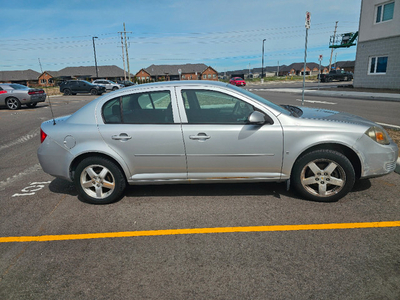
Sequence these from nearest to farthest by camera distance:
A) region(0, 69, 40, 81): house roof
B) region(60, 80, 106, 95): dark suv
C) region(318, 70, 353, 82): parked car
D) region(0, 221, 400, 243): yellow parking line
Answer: region(0, 221, 400, 243): yellow parking line
region(60, 80, 106, 95): dark suv
region(318, 70, 353, 82): parked car
region(0, 69, 40, 81): house roof

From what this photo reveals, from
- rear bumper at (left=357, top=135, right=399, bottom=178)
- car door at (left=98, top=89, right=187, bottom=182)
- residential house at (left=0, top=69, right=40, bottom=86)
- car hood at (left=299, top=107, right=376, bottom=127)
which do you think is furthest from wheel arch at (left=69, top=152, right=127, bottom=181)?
residential house at (left=0, top=69, right=40, bottom=86)

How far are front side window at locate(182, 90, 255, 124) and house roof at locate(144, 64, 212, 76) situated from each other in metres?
97.7

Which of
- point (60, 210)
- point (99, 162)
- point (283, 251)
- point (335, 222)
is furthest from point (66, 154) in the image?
point (335, 222)

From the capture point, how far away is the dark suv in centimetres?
3271

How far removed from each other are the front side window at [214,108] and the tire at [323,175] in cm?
98

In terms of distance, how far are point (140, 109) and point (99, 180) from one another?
114cm

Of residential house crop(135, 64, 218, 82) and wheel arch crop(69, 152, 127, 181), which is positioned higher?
residential house crop(135, 64, 218, 82)

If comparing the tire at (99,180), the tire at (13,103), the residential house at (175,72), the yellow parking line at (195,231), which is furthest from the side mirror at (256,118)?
the residential house at (175,72)

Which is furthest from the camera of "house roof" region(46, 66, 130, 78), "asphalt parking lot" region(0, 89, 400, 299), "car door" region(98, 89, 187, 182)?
"house roof" region(46, 66, 130, 78)

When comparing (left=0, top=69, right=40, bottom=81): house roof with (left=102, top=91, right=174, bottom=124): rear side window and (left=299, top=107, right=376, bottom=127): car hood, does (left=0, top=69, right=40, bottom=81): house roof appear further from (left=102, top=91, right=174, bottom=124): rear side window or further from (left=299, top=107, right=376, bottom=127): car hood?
(left=299, top=107, right=376, bottom=127): car hood

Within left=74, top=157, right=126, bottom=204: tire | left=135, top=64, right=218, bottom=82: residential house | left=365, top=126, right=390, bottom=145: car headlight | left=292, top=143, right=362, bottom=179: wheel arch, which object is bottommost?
left=74, top=157, right=126, bottom=204: tire

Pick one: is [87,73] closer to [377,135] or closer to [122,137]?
[122,137]

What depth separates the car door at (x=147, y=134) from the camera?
3.86 meters

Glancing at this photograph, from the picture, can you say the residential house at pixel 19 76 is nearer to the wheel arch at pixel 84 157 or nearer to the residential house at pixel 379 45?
the residential house at pixel 379 45
